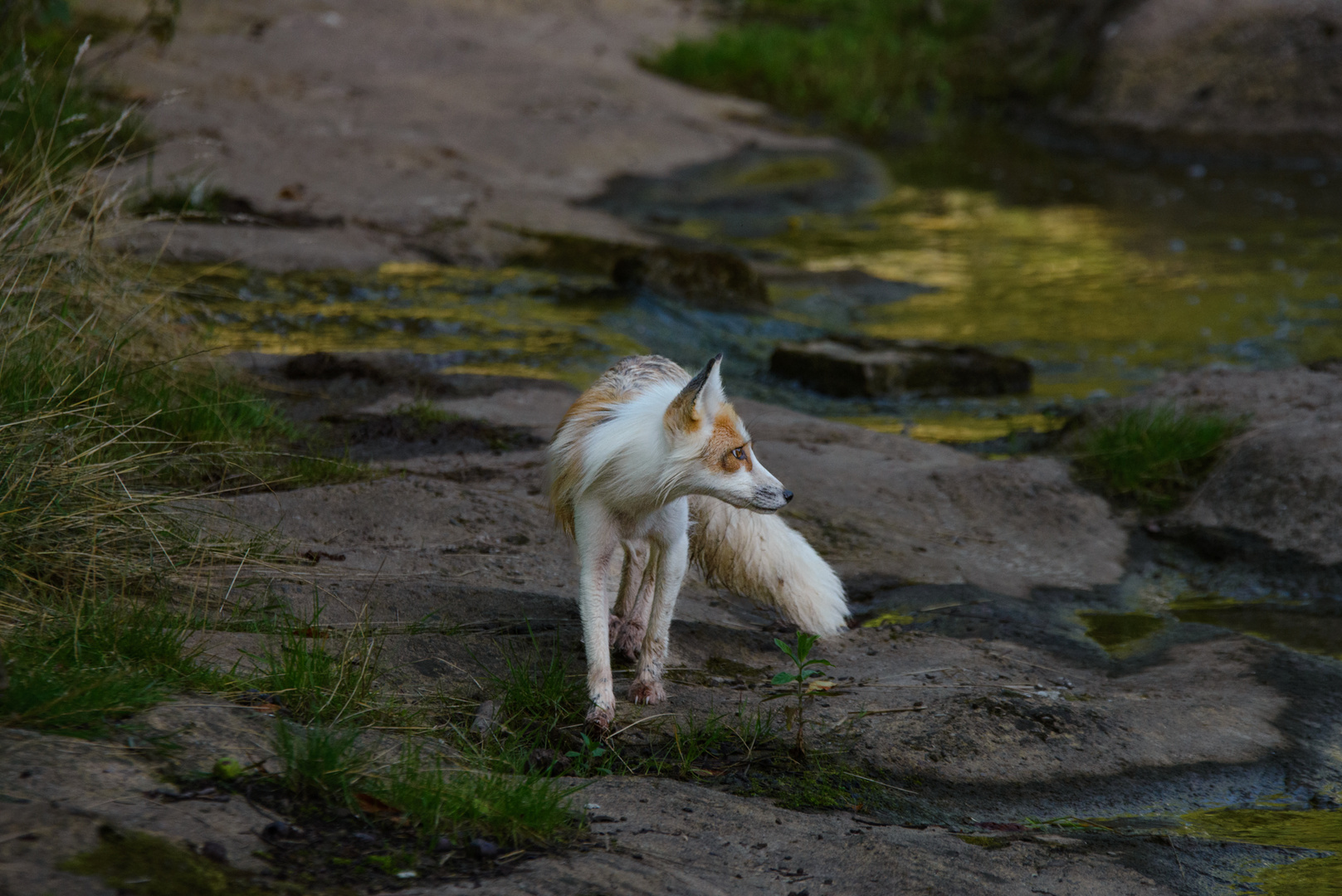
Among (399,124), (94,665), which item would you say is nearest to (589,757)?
(94,665)

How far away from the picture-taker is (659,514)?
3.59m

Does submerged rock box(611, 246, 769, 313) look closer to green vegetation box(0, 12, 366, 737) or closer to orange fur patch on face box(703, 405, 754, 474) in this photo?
green vegetation box(0, 12, 366, 737)

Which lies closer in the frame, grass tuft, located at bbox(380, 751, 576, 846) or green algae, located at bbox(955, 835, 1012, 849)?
grass tuft, located at bbox(380, 751, 576, 846)

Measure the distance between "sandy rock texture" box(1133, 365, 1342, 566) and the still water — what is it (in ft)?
4.75

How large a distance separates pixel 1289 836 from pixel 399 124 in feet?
35.4

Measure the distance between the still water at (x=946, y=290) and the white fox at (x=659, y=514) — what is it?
252 centimetres

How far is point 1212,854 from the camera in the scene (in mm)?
3141

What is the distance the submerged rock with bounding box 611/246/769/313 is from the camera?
9273 millimetres

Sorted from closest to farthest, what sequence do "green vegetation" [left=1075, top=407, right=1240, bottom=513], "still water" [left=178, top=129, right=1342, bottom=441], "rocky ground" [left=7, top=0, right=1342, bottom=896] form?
"rocky ground" [left=7, top=0, right=1342, bottom=896], "green vegetation" [left=1075, top=407, right=1240, bottom=513], "still water" [left=178, top=129, right=1342, bottom=441]

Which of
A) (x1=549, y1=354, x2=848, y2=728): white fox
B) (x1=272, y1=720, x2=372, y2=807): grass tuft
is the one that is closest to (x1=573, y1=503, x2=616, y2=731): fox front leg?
(x1=549, y1=354, x2=848, y2=728): white fox

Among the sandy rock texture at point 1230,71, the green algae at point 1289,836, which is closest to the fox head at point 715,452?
the green algae at point 1289,836

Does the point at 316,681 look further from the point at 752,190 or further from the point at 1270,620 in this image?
the point at 752,190

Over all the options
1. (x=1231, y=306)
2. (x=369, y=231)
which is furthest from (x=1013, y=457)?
(x=369, y=231)

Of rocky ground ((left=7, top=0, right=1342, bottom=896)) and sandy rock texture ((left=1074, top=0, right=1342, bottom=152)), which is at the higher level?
sandy rock texture ((left=1074, top=0, right=1342, bottom=152))
